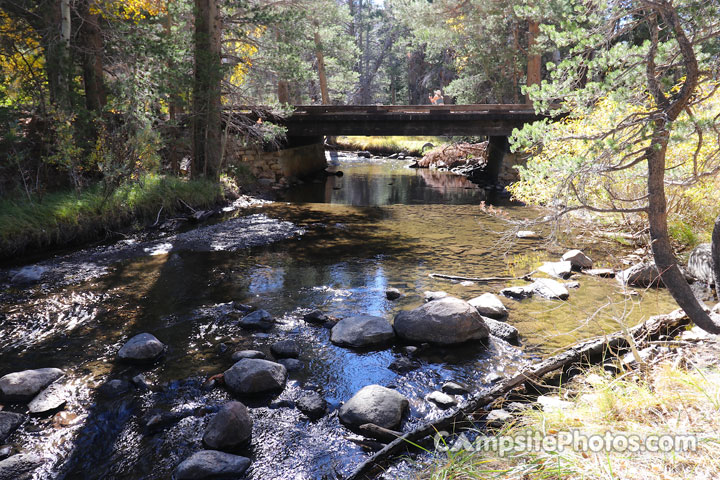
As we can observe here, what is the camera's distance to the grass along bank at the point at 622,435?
7.47 ft

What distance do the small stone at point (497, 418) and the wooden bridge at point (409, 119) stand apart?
1470 centimetres

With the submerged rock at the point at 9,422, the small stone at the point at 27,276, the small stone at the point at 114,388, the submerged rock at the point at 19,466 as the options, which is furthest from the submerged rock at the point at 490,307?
the small stone at the point at 27,276

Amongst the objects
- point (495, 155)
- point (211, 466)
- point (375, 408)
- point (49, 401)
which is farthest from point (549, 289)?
point (495, 155)

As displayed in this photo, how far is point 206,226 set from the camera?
1080 cm

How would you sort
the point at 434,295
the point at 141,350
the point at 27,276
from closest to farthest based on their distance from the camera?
the point at 141,350, the point at 434,295, the point at 27,276

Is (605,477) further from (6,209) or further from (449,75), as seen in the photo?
(449,75)

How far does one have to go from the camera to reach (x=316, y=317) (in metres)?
5.67

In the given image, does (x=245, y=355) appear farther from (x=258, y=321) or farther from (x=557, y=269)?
(x=557, y=269)

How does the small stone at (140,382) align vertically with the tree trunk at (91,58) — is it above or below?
below

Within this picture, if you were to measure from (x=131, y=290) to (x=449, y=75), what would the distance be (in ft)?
127

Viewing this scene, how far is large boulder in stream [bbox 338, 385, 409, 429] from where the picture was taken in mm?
3637

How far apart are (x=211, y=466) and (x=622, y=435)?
8.26ft

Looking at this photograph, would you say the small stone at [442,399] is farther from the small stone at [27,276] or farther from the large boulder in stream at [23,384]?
the small stone at [27,276]

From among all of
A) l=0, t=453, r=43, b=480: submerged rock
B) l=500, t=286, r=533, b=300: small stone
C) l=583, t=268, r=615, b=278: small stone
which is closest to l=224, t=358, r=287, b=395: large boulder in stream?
l=0, t=453, r=43, b=480: submerged rock
